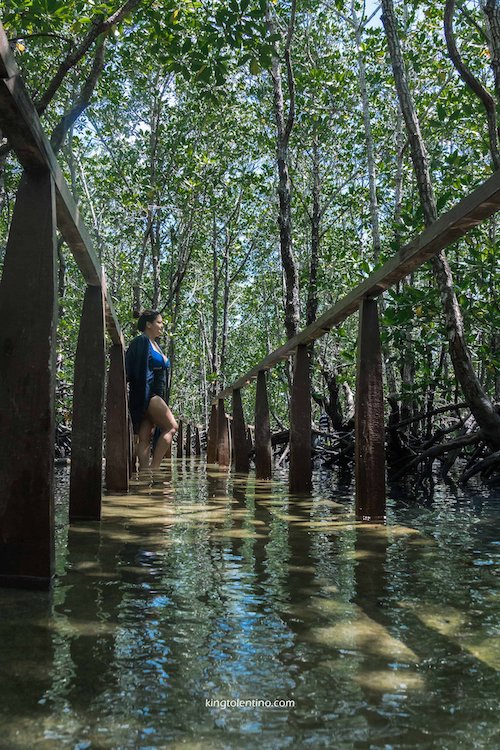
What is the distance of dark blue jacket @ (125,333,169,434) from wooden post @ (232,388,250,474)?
7.41ft

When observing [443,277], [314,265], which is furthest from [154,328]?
[314,265]

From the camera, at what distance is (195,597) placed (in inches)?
78.1

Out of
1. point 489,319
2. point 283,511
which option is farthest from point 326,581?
point 489,319

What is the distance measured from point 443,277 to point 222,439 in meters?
7.20

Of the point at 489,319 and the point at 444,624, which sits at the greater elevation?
the point at 489,319

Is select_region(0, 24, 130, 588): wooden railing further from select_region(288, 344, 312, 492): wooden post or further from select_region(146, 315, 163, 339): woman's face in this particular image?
select_region(146, 315, 163, 339): woman's face

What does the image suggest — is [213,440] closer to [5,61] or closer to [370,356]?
[370,356]

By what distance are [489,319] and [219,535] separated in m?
5.16

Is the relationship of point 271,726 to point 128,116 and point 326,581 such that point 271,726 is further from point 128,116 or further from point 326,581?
point 128,116

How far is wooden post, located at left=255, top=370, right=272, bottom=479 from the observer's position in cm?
784

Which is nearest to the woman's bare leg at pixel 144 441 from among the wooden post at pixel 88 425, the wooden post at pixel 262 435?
the wooden post at pixel 262 435

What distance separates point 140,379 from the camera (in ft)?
23.6

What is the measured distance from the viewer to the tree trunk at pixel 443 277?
6012 millimetres

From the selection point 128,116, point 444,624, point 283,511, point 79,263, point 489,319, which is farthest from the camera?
point 128,116
